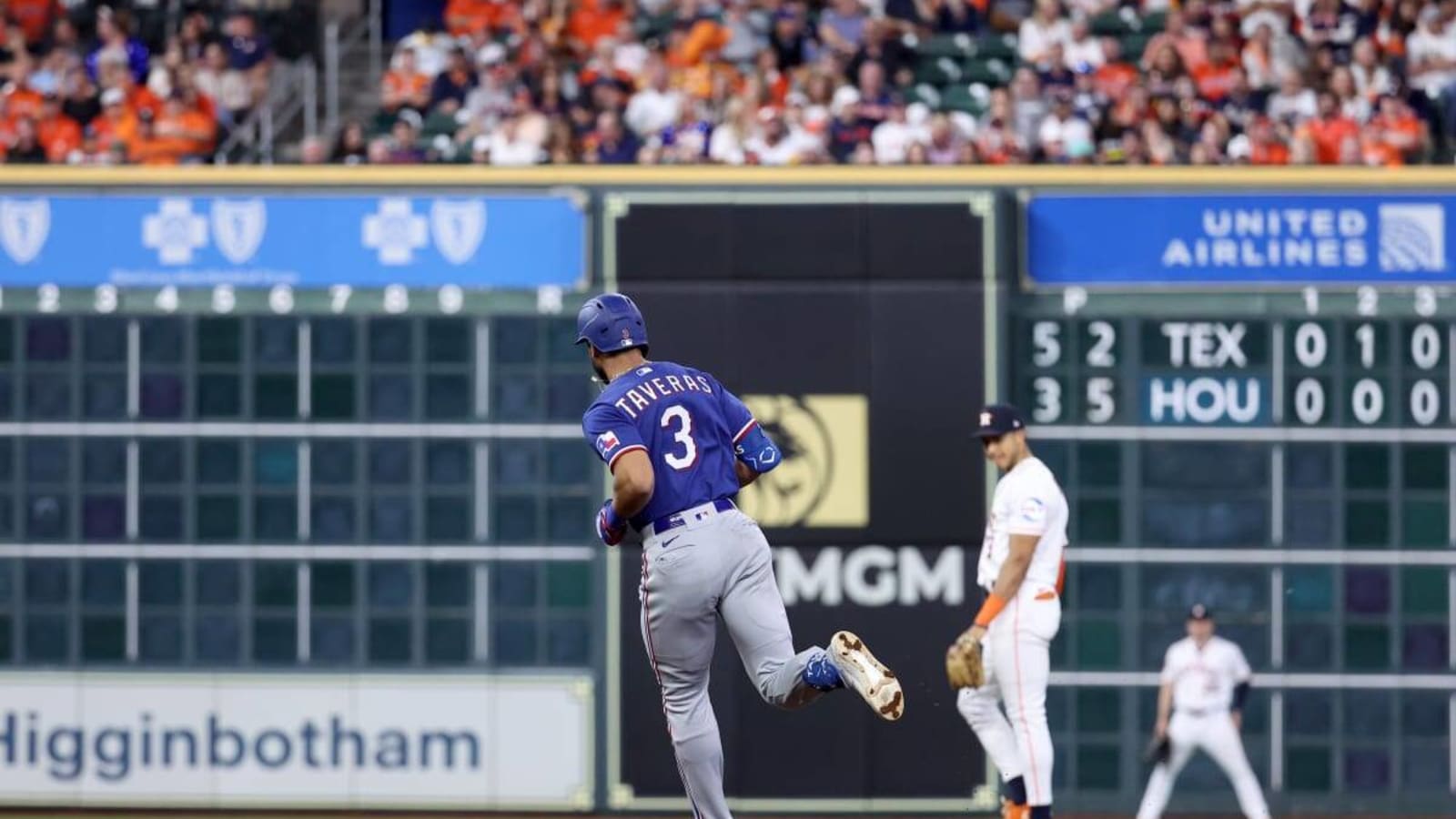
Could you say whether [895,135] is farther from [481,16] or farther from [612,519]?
[612,519]

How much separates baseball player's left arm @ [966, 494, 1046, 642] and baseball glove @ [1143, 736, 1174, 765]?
3.19 m

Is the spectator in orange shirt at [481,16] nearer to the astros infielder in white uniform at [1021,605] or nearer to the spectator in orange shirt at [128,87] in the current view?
the spectator in orange shirt at [128,87]

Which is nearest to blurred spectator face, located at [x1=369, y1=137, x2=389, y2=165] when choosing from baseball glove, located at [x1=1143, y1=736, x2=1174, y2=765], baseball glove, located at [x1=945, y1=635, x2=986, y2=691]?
baseball glove, located at [x1=1143, y1=736, x2=1174, y2=765]

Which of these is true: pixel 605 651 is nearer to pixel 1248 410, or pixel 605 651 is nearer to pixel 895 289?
pixel 895 289

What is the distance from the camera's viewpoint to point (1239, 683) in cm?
1367

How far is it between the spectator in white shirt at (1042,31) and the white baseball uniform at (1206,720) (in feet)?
14.4

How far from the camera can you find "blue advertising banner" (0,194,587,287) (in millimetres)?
14133

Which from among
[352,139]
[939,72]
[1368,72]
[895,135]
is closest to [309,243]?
[352,139]

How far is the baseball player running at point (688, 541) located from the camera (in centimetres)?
904

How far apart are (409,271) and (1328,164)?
5.17 m

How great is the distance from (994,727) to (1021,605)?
1.85ft

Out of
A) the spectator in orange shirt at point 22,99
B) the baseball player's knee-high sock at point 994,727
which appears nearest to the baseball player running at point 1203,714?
the baseball player's knee-high sock at point 994,727

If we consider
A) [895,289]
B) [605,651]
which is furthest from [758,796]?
[895,289]

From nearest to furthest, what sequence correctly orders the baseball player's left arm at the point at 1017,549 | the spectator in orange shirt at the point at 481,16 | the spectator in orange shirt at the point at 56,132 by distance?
the baseball player's left arm at the point at 1017,549 < the spectator in orange shirt at the point at 56,132 < the spectator in orange shirt at the point at 481,16
